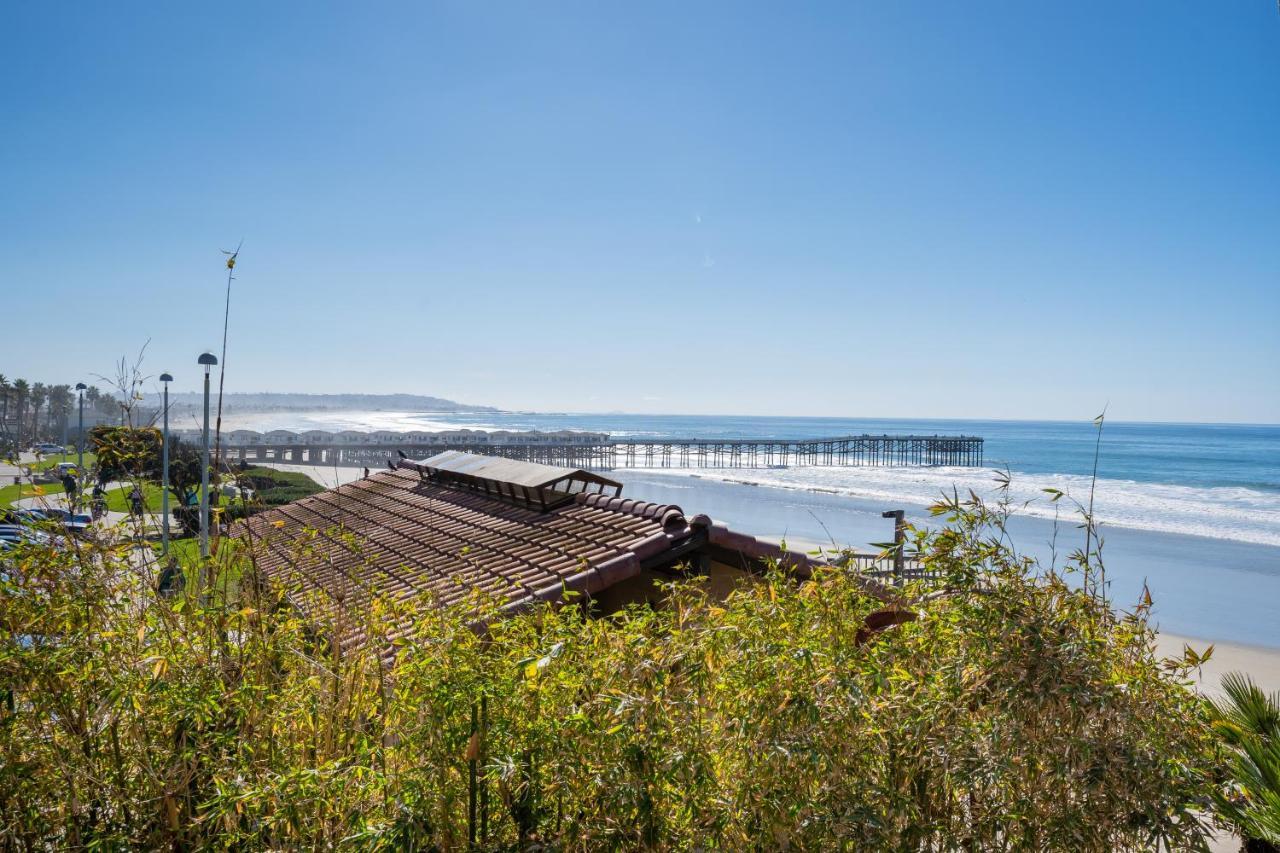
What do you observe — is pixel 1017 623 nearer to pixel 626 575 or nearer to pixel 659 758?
pixel 659 758

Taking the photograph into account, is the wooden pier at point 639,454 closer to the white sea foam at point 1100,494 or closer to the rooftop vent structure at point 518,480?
the white sea foam at point 1100,494

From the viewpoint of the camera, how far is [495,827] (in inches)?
85.7

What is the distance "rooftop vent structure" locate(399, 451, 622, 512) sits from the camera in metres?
7.30

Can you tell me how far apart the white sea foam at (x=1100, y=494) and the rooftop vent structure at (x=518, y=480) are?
39.9 ft

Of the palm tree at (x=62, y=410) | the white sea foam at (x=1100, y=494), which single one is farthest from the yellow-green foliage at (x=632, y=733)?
the white sea foam at (x=1100, y=494)

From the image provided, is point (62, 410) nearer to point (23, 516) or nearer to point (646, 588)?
point (646, 588)

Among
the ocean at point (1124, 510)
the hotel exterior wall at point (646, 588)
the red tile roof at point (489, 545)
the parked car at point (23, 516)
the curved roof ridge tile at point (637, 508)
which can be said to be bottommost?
the ocean at point (1124, 510)

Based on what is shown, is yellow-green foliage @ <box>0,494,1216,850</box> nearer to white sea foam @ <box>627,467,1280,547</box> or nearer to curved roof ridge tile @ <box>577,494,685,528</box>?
curved roof ridge tile @ <box>577,494,685,528</box>

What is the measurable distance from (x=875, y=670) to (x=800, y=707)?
0.97 ft

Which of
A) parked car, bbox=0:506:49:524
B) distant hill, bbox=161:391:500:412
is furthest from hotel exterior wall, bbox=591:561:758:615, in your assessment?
distant hill, bbox=161:391:500:412

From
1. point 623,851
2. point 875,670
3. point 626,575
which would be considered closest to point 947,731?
point 875,670

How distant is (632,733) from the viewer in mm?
2008

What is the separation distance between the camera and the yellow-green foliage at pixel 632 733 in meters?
1.93

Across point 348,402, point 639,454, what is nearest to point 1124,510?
point 639,454
